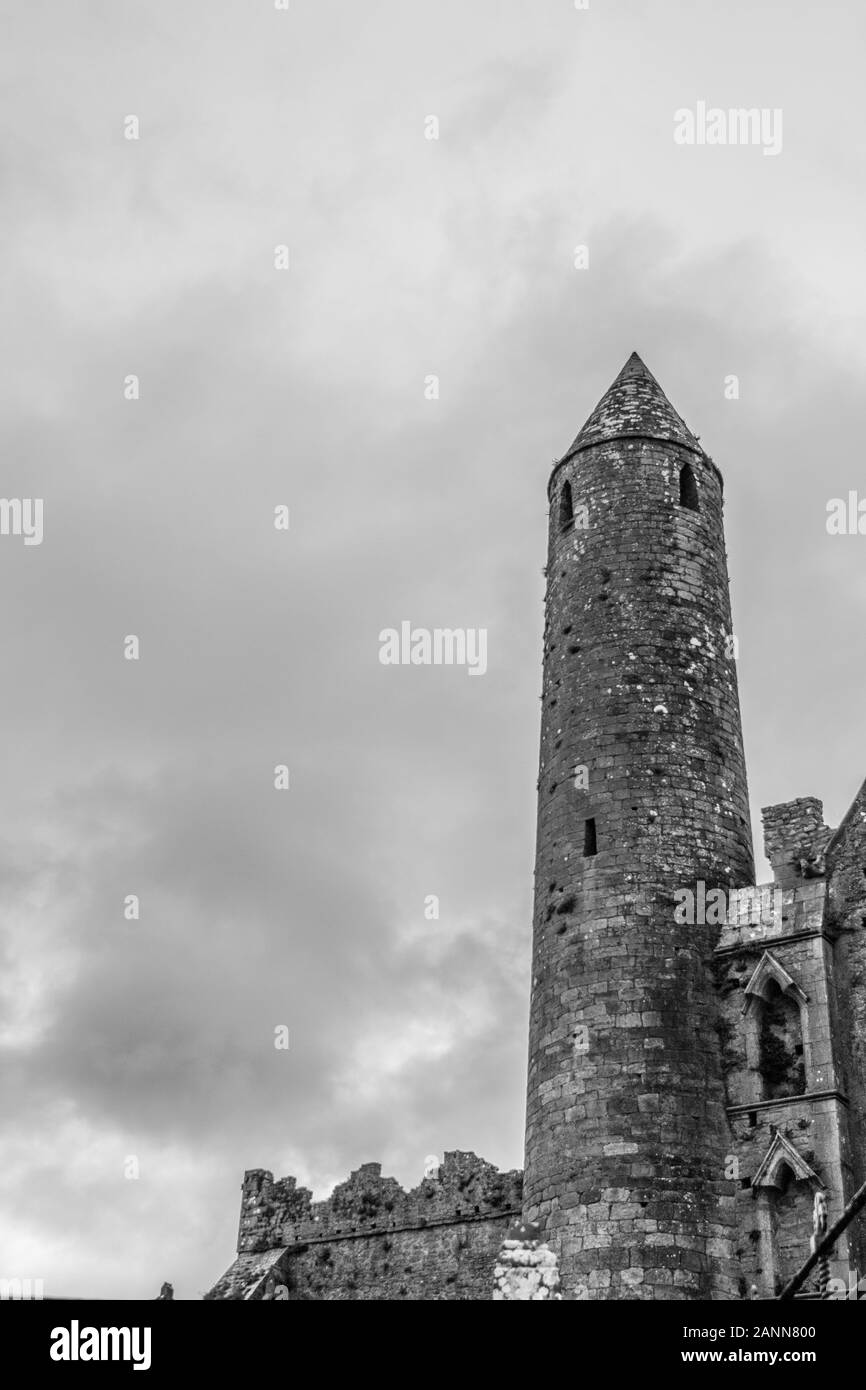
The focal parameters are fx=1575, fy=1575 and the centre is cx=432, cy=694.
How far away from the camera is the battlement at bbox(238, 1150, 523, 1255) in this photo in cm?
2612

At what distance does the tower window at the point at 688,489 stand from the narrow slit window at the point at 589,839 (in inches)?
228

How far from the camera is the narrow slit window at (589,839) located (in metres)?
22.7

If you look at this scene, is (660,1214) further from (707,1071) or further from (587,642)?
(587,642)

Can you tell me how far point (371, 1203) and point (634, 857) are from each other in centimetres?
933

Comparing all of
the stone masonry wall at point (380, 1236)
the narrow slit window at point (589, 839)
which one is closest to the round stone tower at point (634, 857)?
the narrow slit window at point (589, 839)

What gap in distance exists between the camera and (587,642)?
2428 centimetres

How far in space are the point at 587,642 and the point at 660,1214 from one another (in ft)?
28.2

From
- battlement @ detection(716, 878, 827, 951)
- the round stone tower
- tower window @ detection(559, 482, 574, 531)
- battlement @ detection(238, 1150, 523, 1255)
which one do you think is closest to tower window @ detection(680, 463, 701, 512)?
Answer: the round stone tower

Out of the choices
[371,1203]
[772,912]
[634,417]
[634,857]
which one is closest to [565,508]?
[634,417]

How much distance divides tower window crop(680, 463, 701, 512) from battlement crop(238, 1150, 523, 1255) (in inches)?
449

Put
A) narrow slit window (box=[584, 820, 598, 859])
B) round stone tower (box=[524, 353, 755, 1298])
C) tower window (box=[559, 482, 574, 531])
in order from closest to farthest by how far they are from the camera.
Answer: round stone tower (box=[524, 353, 755, 1298])
narrow slit window (box=[584, 820, 598, 859])
tower window (box=[559, 482, 574, 531])

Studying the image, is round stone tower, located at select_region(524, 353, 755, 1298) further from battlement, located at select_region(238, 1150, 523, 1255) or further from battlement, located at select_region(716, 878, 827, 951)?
battlement, located at select_region(238, 1150, 523, 1255)
